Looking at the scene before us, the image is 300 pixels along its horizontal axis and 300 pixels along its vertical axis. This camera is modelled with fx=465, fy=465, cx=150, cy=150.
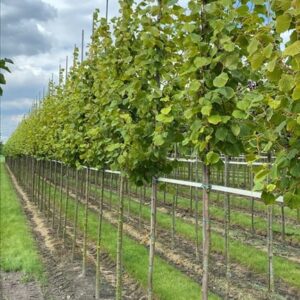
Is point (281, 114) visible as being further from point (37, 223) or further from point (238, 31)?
A: point (37, 223)

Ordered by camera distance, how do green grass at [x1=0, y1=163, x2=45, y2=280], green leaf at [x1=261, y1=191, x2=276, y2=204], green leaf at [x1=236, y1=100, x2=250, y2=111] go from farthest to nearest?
1. green grass at [x1=0, y1=163, x2=45, y2=280]
2. green leaf at [x1=236, y1=100, x2=250, y2=111]
3. green leaf at [x1=261, y1=191, x2=276, y2=204]

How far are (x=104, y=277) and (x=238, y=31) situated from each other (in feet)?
19.2

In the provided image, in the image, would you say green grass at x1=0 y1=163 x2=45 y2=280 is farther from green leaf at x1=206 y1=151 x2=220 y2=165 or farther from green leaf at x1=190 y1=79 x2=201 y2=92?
green leaf at x1=190 y1=79 x2=201 y2=92

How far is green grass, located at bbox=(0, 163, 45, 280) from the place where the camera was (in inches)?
343

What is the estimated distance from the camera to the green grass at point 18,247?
28.6 ft

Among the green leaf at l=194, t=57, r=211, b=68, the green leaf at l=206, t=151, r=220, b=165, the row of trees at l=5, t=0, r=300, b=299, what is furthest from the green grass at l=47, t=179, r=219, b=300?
the green leaf at l=194, t=57, r=211, b=68

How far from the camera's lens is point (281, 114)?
209 cm

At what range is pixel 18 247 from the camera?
34.1 ft

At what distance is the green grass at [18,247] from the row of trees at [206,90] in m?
2.82

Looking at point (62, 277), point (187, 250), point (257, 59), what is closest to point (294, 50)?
point (257, 59)

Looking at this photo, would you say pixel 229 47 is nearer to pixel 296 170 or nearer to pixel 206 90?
pixel 206 90

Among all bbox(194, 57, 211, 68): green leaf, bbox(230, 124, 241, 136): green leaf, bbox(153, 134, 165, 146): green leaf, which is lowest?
bbox(153, 134, 165, 146): green leaf

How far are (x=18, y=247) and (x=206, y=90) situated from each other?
8163 millimetres

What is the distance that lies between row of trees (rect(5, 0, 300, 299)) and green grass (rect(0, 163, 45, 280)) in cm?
282
